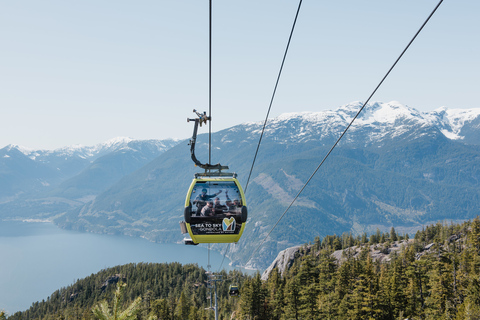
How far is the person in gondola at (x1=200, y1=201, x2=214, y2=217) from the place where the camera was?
16.1 metres

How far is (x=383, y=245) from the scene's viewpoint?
464 ft

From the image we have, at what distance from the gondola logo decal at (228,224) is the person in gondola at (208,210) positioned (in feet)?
2.18

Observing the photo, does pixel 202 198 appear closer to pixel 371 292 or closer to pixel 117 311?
Answer: pixel 117 311

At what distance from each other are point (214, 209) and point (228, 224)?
2.99ft

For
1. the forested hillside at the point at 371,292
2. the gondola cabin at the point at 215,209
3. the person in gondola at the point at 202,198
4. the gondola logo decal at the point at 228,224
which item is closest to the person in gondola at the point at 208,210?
the gondola cabin at the point at 215,209

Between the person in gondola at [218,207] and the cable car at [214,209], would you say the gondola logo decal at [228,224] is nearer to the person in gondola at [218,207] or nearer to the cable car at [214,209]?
the cable car at [214,209]

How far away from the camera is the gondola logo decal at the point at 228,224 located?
53.2 ft

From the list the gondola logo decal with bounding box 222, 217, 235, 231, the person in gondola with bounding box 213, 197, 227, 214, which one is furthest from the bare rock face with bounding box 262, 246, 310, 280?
the person in gondola with bounding box 213, 197, 227, 214

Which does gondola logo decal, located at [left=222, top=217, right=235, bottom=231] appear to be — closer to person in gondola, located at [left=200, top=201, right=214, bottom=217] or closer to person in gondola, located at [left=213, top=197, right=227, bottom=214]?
person in gondola, located at [left=213, top=197, right=227, bottom=214]

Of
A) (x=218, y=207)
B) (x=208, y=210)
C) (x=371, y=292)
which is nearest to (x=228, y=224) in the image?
(x=218, y=207)

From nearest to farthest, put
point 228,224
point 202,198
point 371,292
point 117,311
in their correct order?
point 117,311, point 202,198, point 228,224, point 371,292

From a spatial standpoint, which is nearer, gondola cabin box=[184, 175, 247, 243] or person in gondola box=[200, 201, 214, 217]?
gondola cabin box=[184, 175, 247, 243]

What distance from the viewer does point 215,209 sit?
16203 millimetres

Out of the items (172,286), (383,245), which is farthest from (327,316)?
(172,286)
